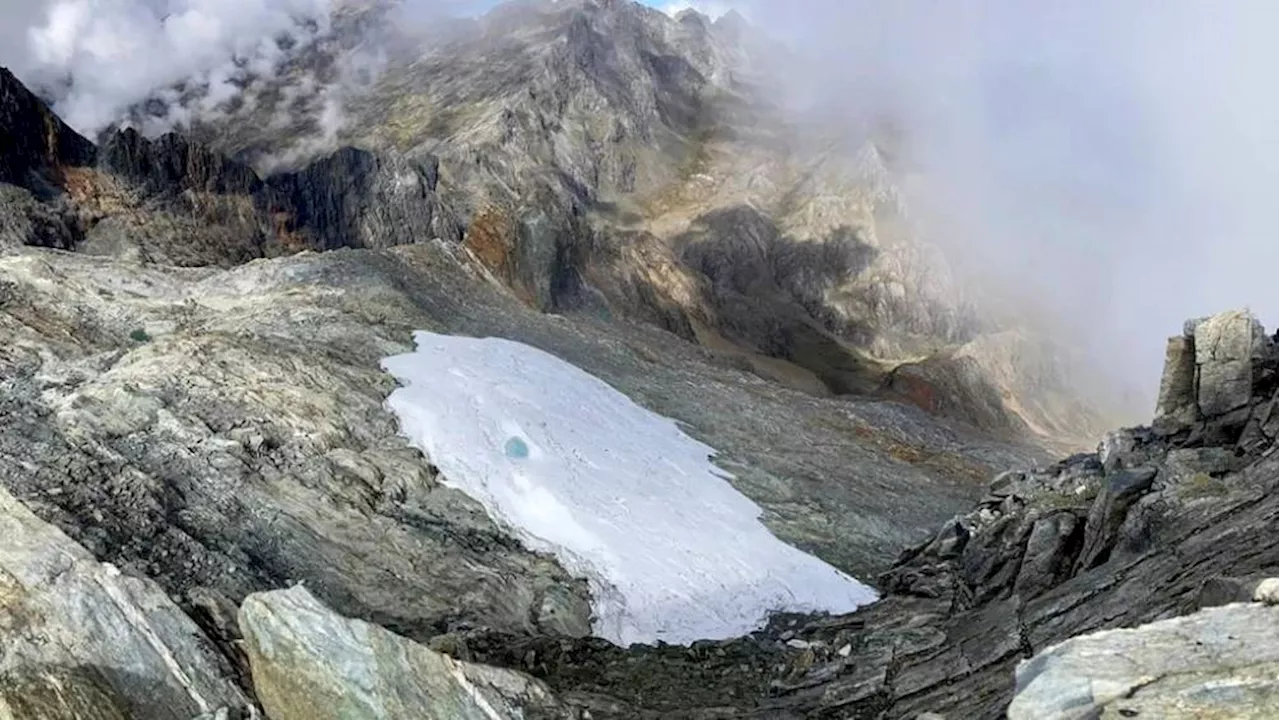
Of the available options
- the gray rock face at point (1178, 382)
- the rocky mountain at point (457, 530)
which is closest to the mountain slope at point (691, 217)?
the rocky mountain at point (457, 530)

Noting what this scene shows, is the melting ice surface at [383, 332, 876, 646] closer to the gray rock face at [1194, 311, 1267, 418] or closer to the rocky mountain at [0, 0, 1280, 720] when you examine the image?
the rocky mountain at [0, 0, 1280, 720]

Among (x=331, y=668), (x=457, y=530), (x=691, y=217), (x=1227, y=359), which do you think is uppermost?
(x=691, y=217)

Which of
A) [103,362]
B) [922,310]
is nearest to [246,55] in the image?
[922,310]

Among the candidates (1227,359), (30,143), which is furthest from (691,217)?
(1227,359)

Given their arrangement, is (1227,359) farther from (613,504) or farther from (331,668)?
(331,668)

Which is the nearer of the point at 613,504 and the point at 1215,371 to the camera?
the point at 1215,371

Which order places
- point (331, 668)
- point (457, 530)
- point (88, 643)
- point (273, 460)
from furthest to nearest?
1. point (457, 530)
2. point (273, 460)
3. point (88, 643)
4. point (331, 668)

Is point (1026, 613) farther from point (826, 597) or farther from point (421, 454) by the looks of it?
point (421, 454)

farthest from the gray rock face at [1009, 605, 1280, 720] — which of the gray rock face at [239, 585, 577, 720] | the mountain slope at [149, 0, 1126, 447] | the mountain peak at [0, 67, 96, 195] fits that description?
the mountain slope at [149, 0, 1126, 447]
